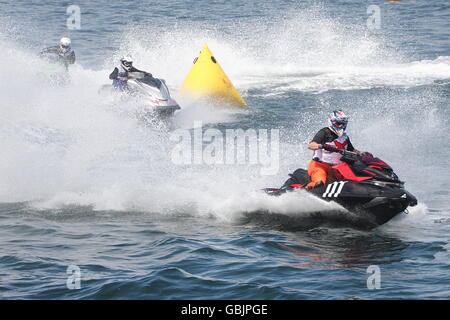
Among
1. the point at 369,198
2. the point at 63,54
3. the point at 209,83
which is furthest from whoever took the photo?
the point at 209,83

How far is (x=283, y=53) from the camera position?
2758cm

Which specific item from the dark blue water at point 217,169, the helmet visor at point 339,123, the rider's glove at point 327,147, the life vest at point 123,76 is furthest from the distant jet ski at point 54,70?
the rider's glove at point 327,147

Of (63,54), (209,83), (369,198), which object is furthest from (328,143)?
(63,54)

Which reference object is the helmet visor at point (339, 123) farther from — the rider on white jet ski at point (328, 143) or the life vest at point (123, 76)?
the life vest at point (123, 76)

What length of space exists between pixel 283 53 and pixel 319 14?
7.37 m

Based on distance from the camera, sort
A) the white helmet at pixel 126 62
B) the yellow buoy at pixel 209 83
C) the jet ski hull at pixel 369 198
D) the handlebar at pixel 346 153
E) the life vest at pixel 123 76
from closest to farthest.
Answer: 1. the jet ski hull at pixel 369 198
2. the handlebar at pixel 346 153
3. the white helmet at pixel 126 62
4. the life vest at pixel 123 76
5. the yellow buoy at pixel 209 83

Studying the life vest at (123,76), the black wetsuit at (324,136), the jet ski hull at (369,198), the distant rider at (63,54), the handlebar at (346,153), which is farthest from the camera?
the distant rider at (63,54)

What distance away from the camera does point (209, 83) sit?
2069 cm

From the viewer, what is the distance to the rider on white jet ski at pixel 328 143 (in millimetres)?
10773

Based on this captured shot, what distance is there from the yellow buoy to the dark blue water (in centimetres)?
41

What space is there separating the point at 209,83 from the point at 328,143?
1030 centimetres

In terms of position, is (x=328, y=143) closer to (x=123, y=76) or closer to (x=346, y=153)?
(x=346, y=153)

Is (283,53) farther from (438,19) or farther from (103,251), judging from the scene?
(103,251)
